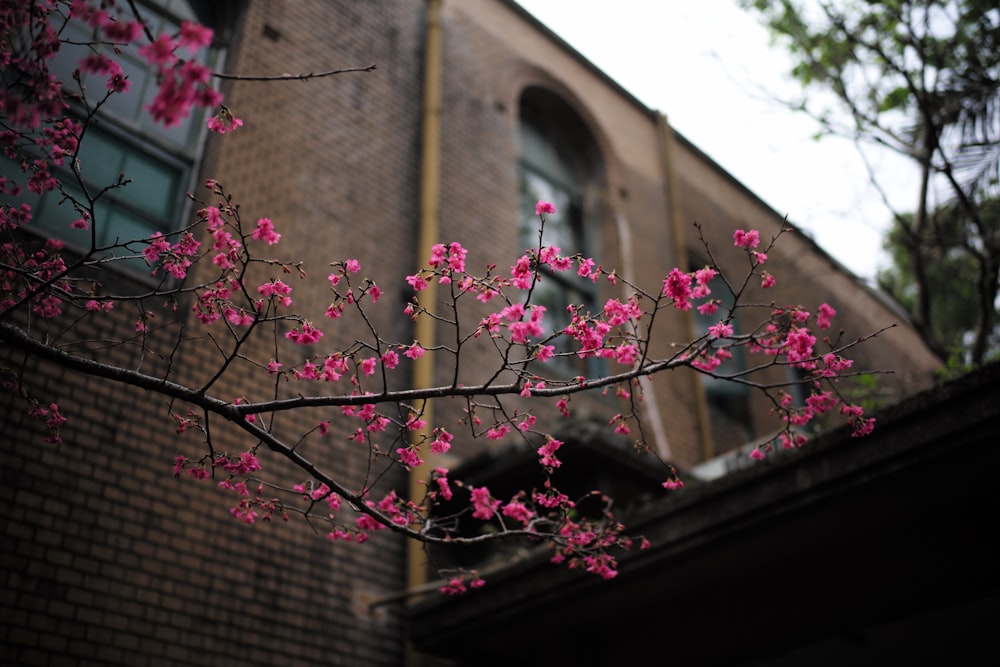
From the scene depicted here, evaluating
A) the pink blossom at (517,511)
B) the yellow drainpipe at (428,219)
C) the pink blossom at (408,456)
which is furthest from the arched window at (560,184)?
the pink blossom at (408,456)

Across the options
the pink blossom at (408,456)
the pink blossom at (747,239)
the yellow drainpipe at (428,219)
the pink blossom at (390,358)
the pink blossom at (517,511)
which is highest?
the yellow drainpipe at (428,219)

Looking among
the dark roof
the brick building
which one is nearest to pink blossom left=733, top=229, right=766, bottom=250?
the dark roof

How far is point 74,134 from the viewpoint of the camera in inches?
159

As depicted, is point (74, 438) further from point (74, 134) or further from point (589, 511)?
point (589, 511)

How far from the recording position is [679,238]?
11.9 metres

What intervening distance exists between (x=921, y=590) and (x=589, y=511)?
2.57 meters

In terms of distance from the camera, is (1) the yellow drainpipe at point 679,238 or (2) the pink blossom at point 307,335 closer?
(2) the pink blossom at point 307,335

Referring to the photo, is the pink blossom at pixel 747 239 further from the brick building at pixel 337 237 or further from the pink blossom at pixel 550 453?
the brick building at pixel 337 237

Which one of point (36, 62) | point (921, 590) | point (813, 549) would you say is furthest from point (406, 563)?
point (36, 62)

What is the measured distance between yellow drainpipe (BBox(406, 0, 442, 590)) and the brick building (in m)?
0.03

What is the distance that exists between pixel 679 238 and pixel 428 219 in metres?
4.58

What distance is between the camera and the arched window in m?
10.2

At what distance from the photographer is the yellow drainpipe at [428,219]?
23.2 feet

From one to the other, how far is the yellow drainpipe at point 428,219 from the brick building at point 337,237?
34 millimetres
